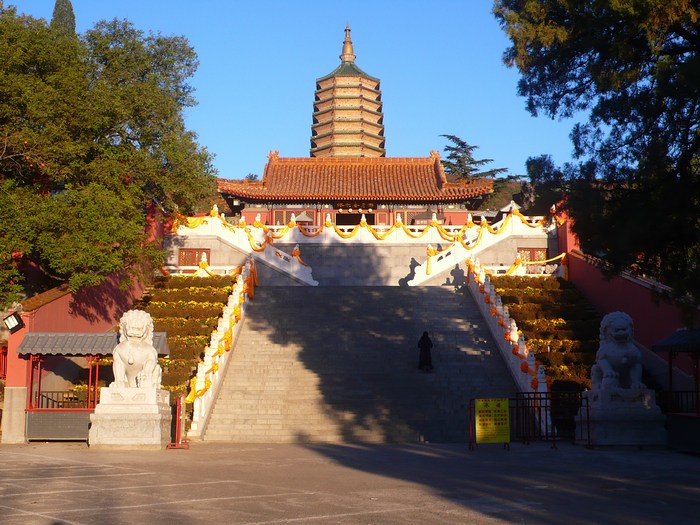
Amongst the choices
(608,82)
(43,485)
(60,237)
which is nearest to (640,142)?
(608,82)

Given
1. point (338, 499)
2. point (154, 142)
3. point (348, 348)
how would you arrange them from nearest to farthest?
point (338, 499) → point (348, 348) → point (154, 142)

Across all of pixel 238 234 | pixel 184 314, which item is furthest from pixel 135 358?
pixel 238 234

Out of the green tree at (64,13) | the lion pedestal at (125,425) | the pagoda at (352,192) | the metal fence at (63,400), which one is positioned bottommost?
the lion pedestal at (125,425)

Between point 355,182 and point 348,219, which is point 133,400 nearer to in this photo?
point 348,219

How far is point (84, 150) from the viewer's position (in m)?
21.0

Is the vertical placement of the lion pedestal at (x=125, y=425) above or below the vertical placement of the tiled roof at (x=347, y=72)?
below

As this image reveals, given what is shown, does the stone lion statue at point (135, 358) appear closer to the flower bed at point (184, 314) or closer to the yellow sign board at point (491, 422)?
the flower bed at point (184, 314)

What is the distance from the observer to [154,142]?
24.4 meters

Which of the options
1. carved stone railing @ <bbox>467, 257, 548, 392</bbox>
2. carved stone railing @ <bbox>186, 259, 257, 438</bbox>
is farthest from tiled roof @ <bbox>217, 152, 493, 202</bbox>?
carved stone railing @ <bbox>186, 259, 257, 438</bbox>

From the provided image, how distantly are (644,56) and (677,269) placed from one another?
3504 mm

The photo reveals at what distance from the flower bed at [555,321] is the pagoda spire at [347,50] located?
33.7 metres

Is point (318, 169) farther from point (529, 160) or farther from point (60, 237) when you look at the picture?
point (529, 160)

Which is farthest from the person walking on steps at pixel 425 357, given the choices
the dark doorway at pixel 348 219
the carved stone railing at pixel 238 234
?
the dark doorway at pixel 348 219

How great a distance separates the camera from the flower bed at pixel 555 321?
822 inches
